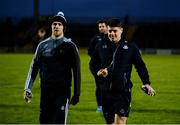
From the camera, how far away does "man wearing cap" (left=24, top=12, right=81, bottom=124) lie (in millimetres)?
7000

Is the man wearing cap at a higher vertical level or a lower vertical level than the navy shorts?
higher

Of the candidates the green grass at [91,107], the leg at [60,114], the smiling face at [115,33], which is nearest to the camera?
the leg at [60,114]

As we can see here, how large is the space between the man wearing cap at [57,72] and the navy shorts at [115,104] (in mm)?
737

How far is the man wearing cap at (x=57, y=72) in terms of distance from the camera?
7000mm

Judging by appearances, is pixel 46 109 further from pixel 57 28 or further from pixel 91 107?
pixel 91 107

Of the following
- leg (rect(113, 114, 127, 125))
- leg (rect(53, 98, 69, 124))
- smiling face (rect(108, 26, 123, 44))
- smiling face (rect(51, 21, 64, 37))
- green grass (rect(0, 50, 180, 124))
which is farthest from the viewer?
green grass (rect(0, 50, 180, 124))

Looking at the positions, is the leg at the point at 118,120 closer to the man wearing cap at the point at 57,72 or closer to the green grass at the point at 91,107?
the man wearing cap at the point at 57,72

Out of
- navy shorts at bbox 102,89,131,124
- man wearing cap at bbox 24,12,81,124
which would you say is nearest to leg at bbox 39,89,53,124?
man wearing cap at bbox 24,12,81,124

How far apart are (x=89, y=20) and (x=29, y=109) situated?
6191cm

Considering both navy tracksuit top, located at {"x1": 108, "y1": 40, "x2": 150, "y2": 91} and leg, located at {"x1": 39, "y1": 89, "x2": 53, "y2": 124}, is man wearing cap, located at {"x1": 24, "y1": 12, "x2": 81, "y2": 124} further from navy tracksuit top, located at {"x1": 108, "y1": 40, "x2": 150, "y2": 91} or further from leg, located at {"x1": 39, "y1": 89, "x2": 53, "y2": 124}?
navy tracksuit top, located at {"x1": 108, "y1": 40, "x2": 150, "y2": 91}

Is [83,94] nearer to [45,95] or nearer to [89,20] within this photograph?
[45,95]

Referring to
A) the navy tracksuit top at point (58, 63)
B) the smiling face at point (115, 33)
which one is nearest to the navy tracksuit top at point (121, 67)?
the smiling face at point (115, 33)

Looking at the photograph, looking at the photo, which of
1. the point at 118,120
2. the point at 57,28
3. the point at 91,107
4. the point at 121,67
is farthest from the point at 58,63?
the point at 91,107

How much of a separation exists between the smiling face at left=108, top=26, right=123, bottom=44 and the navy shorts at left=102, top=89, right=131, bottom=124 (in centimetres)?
89
